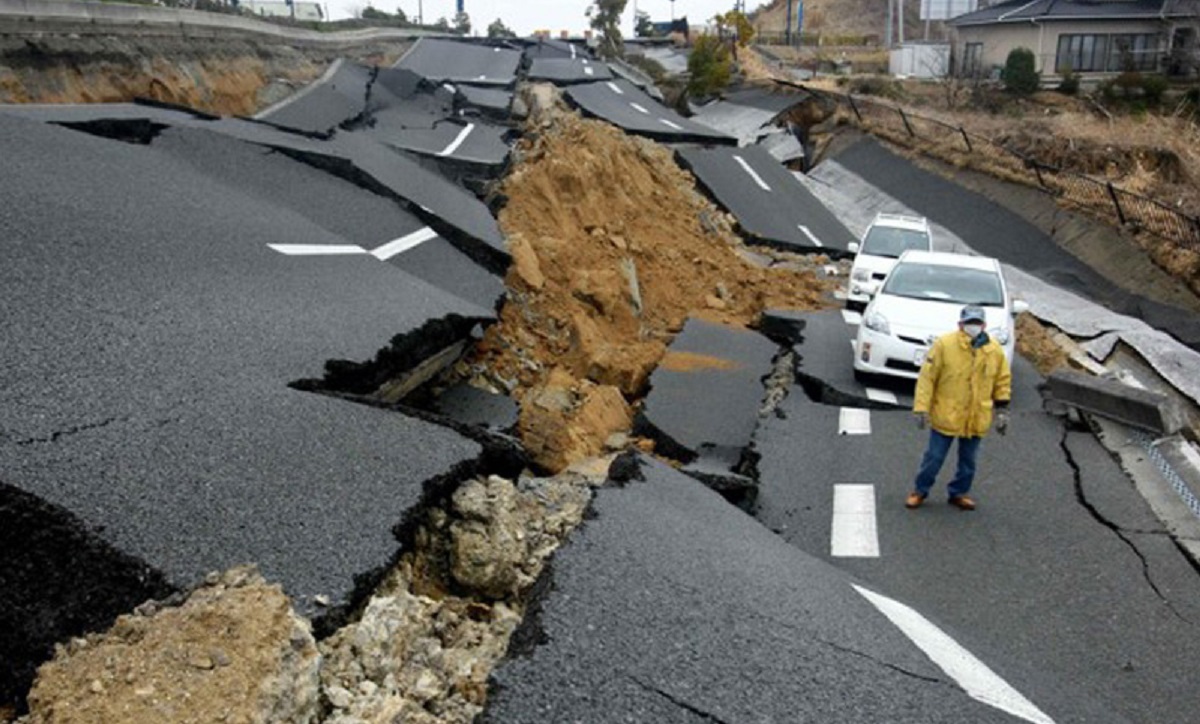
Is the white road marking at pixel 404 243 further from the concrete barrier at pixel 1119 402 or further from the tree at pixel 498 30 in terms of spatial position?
the tree at pixel 498 30

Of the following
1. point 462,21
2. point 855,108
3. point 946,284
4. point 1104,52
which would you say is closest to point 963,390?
point 946,284

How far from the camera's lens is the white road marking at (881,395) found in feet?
35.1

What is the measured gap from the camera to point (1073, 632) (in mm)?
6156

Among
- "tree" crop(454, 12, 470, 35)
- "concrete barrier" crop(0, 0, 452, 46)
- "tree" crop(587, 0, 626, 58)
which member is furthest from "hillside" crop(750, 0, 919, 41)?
"concrete barrier" crop(0, 0, 452, 46)

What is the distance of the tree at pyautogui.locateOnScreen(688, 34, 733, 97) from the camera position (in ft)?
134

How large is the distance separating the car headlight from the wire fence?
10731 mm

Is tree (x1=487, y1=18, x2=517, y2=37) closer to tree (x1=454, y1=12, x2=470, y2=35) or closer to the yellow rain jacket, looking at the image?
tree (x1=454, y1=12, x2=470, y2=35)

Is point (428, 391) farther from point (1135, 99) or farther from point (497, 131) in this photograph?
point (1135, 99)

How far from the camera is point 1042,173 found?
24188 mm

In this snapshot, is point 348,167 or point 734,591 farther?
point 348,167

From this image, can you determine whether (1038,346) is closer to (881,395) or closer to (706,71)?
(881,395)

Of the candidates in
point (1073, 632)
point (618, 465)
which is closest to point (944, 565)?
point (1073, 632)

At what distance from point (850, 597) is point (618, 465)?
5.45 feet

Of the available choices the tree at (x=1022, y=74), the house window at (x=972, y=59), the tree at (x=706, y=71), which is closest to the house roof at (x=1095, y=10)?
the house window at (x=972, y=59)
